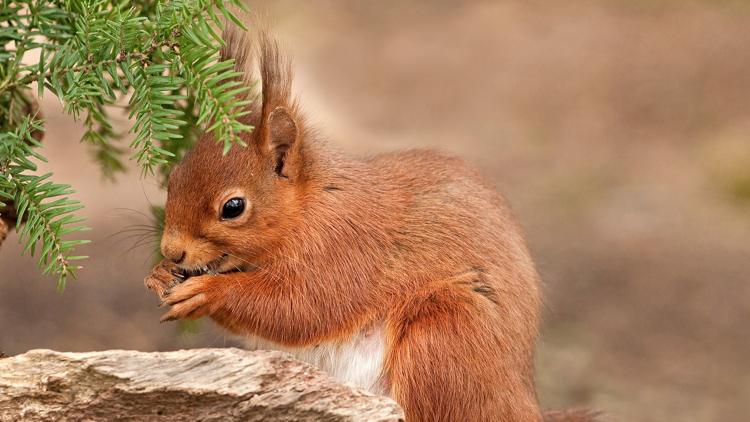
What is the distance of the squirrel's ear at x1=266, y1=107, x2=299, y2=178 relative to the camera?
2.02 meters

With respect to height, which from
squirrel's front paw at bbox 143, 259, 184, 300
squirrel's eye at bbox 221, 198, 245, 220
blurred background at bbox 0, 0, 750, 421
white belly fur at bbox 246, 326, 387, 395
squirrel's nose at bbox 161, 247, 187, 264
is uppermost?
blurred background at bbox 0, 0, 750, 421

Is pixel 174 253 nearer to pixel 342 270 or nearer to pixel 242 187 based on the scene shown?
pixel 242 187

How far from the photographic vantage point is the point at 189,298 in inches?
76.7

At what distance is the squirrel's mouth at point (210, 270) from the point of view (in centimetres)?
204

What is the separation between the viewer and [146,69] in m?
1.74

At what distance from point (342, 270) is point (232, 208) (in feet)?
0.94

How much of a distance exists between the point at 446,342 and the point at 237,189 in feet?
1.81

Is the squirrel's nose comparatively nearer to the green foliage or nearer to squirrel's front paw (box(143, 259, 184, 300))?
squirrel's front paw (box(143, 259, 184, 300))

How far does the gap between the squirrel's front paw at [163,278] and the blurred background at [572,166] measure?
58 cm

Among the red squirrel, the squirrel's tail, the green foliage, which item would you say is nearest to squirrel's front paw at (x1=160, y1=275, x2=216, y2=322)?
the red squirrel

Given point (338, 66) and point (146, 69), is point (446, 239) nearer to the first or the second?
point (146, 69)

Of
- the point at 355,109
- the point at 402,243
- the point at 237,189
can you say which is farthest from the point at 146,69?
the point at 355,109

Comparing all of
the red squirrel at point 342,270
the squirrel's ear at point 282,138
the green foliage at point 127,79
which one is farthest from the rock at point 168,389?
the squirrel's ear at point 282,138

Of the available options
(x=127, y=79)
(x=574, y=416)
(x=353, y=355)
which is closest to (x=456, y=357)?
(x=353, y=355)
